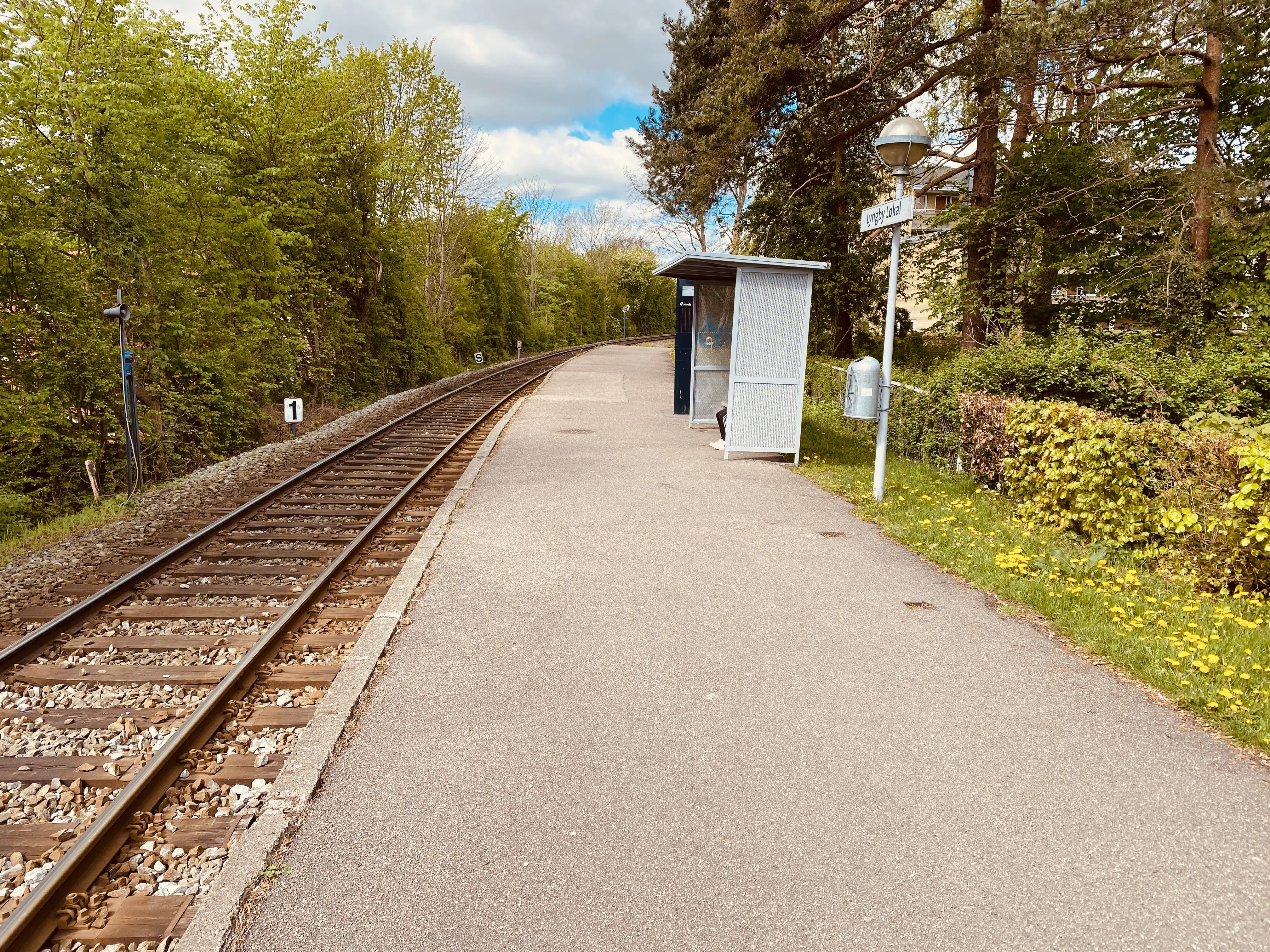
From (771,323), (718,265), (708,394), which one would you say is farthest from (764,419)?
(708,394)

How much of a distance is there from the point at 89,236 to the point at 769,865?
1187 centimetres

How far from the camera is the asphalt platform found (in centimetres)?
266

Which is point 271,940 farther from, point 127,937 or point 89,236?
point 89,236

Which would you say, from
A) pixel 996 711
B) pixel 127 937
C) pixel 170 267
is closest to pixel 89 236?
pixel 170 267

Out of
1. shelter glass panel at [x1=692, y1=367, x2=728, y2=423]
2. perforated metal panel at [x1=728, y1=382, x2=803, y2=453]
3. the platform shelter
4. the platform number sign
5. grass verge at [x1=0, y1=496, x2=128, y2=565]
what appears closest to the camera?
grass verge at [x1=0, y1=496, x2=128, y2=565]

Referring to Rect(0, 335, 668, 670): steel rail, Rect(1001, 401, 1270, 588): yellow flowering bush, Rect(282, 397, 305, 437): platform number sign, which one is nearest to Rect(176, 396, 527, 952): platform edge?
Rect(0, 335, 668, 670): steel rail

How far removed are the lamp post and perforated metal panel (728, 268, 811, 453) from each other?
222 cm

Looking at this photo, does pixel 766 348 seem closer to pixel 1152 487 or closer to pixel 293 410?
pixel 1152 487

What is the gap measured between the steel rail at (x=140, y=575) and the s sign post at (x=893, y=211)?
7035 mm

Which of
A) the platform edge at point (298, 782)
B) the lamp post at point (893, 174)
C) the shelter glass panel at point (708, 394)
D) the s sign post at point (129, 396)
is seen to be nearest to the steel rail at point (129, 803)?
the platform edge at point (298, 782)

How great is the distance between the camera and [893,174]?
28.3 ft

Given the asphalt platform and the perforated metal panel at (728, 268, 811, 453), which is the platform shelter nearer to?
the perforated metal panel at (728, 268, 811, 453)

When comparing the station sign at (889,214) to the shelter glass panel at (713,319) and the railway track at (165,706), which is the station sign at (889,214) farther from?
the railway track at (165,706)

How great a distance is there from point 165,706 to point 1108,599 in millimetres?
6155
